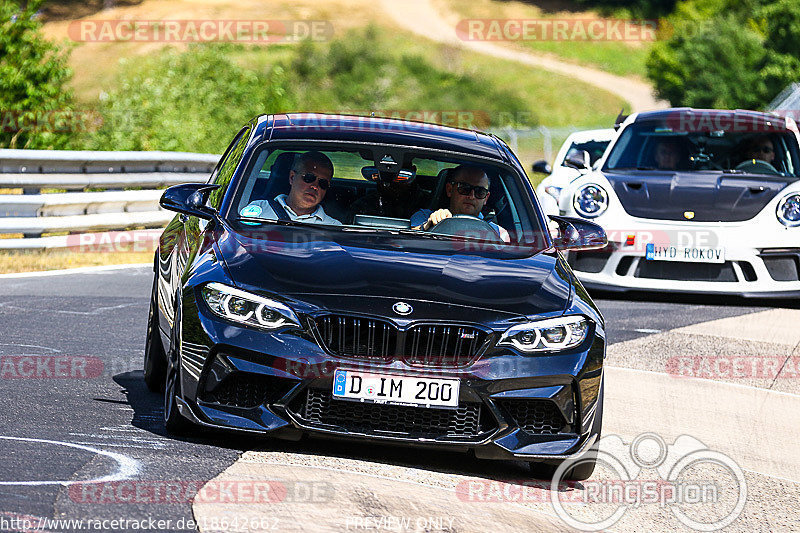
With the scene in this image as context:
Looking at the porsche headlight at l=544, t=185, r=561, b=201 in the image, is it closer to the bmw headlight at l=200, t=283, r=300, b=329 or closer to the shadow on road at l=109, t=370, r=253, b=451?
the shadow on road at l=109, t=370, r=253, b=451

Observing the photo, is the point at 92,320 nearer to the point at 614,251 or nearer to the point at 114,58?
the point at 614,251

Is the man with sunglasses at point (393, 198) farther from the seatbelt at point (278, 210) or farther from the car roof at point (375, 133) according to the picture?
the seatbelt at point (278, 210)

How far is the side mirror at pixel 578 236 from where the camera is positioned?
6.82 metres

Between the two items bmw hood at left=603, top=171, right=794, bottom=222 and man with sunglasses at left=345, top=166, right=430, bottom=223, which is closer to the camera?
man with sunglasses at left=345, top=166, right=430, bottom=223

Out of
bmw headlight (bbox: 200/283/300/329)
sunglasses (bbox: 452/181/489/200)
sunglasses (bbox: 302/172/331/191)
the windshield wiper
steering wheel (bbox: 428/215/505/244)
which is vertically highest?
sunglasses (bbox: 302/172/331/191)

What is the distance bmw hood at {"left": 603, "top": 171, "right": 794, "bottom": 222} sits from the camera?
11445 millimetres

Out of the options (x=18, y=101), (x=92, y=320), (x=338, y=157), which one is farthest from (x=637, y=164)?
(x=18, y=101)

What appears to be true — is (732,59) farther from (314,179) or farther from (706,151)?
(314,179)

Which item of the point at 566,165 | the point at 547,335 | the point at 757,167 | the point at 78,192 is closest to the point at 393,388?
the point at 547,335

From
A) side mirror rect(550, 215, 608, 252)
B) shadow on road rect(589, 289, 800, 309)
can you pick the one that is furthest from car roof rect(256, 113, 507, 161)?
shadow on road rect(589, 289, 800, 309)

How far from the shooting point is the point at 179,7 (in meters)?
88.8

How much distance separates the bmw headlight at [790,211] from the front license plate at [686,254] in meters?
0.60

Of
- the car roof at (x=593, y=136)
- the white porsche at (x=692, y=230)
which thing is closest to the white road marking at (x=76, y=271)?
the white porsche at (x=692, y=230)
